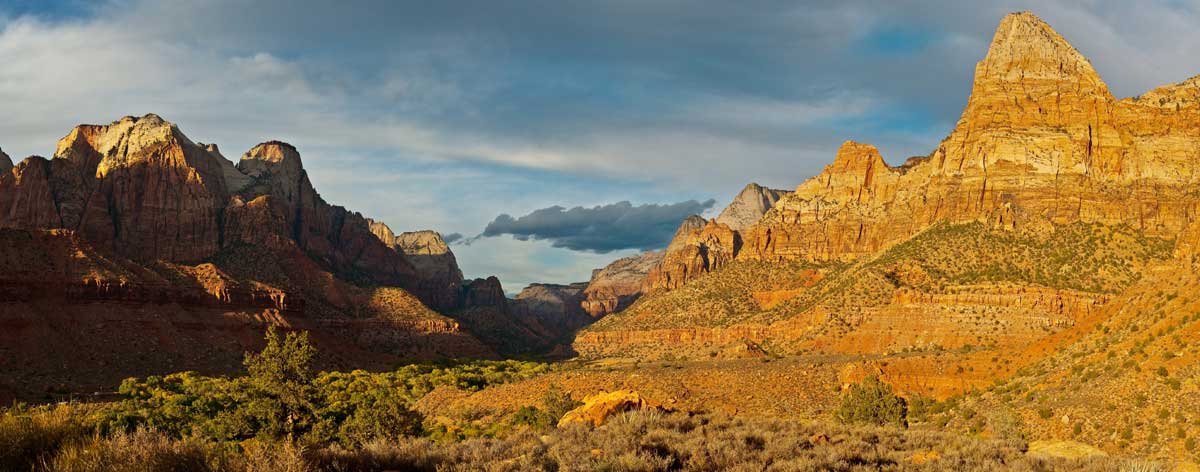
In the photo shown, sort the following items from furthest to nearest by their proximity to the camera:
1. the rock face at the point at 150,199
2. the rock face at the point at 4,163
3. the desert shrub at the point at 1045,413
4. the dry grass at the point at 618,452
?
1. the rock face at the point at 4,163
2. the rock face at the point at 150,199
3. the desert shrub at the point at 1045,413
4. the dry grass at the point at 618,452

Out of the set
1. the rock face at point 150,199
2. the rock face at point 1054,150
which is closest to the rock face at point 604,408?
the rock face at point 1054,150

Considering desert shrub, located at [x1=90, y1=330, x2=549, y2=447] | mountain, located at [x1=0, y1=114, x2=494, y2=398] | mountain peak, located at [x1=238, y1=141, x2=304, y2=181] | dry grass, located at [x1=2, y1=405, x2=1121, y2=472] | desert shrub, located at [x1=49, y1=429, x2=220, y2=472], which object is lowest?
desert shrub, located at [x1=90, y1=330, x2=549, y2=447]

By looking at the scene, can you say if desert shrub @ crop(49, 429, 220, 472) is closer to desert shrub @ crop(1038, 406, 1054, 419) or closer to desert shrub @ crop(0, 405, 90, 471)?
desert shrub @ crop(0, 405, 90, 471)

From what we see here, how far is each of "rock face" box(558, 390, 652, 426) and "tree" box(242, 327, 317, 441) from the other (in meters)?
Result: 18.7

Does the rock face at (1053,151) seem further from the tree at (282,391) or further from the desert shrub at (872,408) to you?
the tree at (282,391)

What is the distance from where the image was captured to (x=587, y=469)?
16.1 meters

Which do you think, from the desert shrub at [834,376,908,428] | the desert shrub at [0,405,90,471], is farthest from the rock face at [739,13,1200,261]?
the desert shrub at [0,405,90,471]

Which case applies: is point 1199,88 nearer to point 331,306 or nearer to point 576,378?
point 576,378

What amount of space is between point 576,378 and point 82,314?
198 feet

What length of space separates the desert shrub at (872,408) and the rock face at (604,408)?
16716 mm

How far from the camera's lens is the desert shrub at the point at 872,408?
39.3 m

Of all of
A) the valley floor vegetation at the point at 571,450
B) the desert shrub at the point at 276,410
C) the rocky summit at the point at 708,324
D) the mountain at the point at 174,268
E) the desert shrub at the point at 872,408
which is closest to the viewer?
the valley floor vegetation at the point at 571,450

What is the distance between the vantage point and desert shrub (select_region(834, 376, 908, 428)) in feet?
129

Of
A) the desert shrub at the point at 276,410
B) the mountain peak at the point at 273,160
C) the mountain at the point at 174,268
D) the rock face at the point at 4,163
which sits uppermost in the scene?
the mountain peak at the point at 273,160
